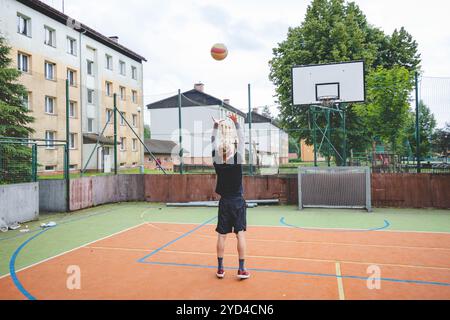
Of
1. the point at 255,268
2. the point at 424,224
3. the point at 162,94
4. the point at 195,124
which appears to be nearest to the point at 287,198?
the point at 424,224

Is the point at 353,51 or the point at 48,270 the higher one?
the point at 353,51

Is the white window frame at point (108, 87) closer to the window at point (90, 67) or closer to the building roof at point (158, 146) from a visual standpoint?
the window at point (90, 67)

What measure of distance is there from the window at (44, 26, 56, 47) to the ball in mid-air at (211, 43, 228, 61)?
64.4ft

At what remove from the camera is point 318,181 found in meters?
11.9

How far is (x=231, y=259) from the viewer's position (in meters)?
5.91

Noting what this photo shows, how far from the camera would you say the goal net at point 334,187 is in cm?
1160

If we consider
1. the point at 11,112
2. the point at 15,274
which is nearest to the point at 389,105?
the point at 15,274

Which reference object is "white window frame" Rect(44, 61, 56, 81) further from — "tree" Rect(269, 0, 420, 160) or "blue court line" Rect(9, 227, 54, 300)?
"blue court line" Rect(9, 227, 54, 300)

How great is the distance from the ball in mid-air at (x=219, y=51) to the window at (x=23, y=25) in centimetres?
1836

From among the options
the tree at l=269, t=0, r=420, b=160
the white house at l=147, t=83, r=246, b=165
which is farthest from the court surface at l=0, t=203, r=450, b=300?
the white house at l=147, t=83, r=246, b=165

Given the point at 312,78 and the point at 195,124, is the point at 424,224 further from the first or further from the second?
the point at 195,124

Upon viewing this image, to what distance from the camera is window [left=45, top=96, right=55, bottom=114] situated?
23.9m

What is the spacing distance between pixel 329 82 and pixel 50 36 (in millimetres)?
21193
